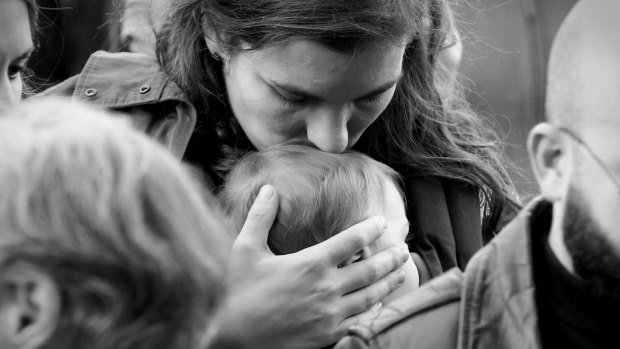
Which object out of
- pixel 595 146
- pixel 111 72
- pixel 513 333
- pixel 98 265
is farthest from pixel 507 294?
pixel 111 72

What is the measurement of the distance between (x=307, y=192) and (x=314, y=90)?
25 cm

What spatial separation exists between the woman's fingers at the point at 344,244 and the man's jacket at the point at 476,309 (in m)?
0.48

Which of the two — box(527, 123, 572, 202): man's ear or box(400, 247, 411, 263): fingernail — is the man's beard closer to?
box(527, 123, 572, 202): man's ear

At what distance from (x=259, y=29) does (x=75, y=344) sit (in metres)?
1.34

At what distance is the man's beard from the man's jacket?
0.32 feet

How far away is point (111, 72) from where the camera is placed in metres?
2.87

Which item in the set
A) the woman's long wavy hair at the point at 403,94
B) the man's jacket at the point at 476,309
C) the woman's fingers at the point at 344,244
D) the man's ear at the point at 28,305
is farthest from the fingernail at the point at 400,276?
the man's ear at the point at 28,305

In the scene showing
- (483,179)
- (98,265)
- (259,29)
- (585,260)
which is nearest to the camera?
(98,265)

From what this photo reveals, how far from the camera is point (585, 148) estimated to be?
169cm

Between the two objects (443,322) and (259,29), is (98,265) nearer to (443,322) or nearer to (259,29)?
(443,322)

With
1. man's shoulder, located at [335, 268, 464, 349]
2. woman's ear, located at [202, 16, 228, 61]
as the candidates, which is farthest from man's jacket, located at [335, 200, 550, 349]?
woman's ear, located at [202, 16, 228, 61]

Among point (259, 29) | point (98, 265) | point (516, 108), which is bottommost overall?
point (516, 108)

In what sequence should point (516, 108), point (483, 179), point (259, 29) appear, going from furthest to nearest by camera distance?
point (516, 108), point (483, 179), point (259, 29)

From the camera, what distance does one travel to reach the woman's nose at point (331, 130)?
8.04ft
